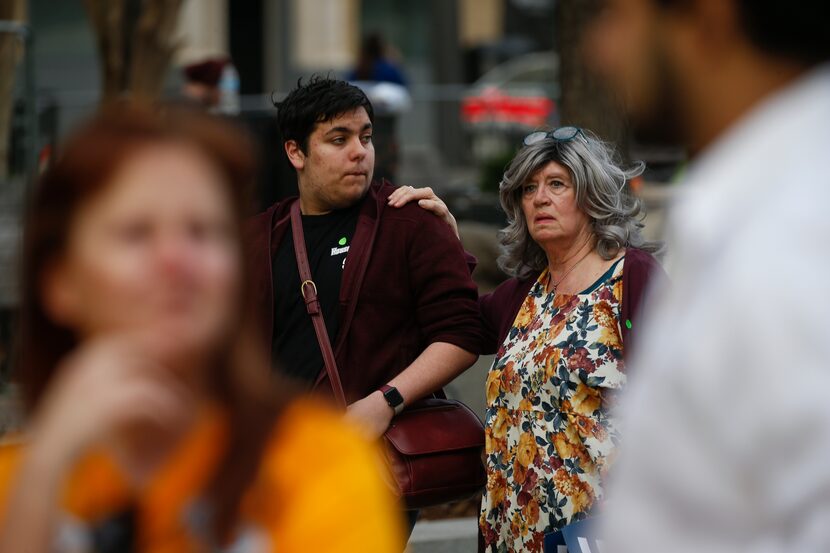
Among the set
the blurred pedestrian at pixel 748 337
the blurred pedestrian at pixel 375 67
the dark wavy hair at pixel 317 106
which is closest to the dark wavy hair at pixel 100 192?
the blurred pedestrian at pixel 748 337

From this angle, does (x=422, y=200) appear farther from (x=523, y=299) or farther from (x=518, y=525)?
(x=518, y=525)

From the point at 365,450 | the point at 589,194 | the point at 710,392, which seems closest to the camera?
the point at 710,392

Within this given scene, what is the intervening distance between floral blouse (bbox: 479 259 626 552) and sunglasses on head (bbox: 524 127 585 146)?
512 millimetres

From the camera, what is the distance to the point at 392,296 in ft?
14.8

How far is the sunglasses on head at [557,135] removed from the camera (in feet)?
14.9

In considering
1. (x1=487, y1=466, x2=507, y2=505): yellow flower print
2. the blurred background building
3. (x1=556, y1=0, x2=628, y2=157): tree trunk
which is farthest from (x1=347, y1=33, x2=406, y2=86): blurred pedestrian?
(x1=487, y1=466, x2=507, y2=505): yellow flower print

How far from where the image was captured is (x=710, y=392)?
1.38m

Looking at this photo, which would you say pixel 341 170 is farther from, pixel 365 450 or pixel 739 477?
pixel 739 477

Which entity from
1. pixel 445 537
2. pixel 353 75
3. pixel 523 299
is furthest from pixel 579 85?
pixel 353 75

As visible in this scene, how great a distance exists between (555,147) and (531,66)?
2132cm

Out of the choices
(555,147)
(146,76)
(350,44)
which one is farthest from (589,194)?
(350,44)

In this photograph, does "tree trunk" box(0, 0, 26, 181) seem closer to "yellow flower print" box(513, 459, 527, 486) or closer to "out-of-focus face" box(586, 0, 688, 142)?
"yellow flower print" box(513, 459, 527, 486)

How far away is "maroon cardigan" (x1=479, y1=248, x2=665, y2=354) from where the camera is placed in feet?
13.4

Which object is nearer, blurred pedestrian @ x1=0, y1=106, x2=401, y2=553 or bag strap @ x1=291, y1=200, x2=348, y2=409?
blurred pedestrian @ x1=0, y1=106, x2=401, y2=553
